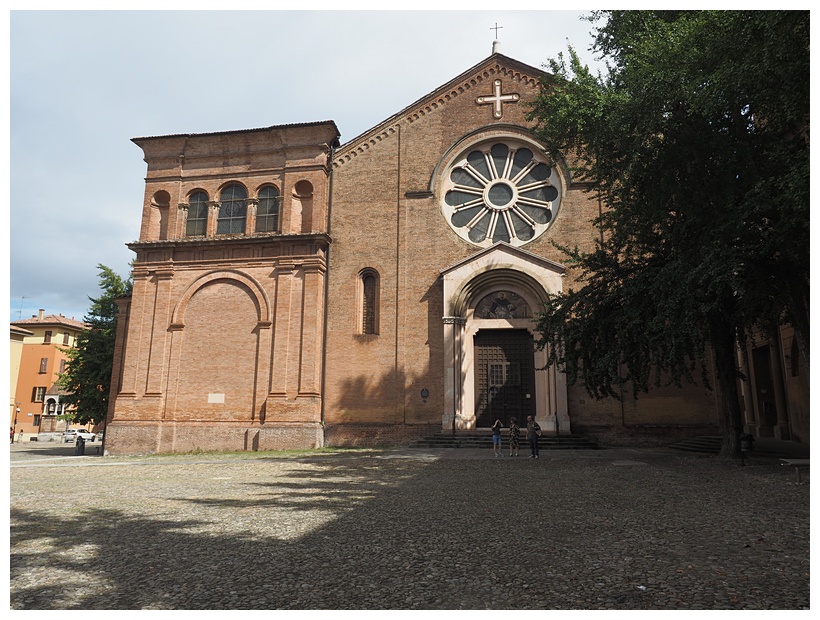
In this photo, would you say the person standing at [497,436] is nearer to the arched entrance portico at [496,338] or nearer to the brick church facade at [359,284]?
the arched entrance portico at [496,338]

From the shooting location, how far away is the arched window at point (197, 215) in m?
24.5

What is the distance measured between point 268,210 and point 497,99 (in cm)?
1045

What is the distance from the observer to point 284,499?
951 centimetres

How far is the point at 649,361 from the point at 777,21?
825cm

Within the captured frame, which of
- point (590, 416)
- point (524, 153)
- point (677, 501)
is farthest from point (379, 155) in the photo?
point (677, 501)

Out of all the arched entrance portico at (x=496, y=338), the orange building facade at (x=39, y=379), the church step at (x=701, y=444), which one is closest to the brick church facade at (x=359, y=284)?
the arched entrance portico at (x=496, y=338)

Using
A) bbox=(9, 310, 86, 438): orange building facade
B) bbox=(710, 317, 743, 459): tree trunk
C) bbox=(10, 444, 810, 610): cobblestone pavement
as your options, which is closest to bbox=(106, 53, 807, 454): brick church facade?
bbox=(710, 317, 743, 459): tree trunk

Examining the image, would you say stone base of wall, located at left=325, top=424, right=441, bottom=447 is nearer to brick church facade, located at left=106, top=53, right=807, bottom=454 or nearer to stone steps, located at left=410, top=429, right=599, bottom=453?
brick church facade, located at left=106, top=53, right=807, bottom=454

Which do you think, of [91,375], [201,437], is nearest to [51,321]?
[91,375]

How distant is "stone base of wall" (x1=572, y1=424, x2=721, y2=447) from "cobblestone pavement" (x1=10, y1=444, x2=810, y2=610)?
7.99 m

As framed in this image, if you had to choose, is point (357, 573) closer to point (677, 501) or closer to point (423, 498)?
point (423, 498)

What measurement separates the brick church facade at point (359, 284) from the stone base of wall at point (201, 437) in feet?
0.19

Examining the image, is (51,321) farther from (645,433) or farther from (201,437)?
(645,433)

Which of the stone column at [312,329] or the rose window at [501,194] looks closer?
the stone column at [312,329]
